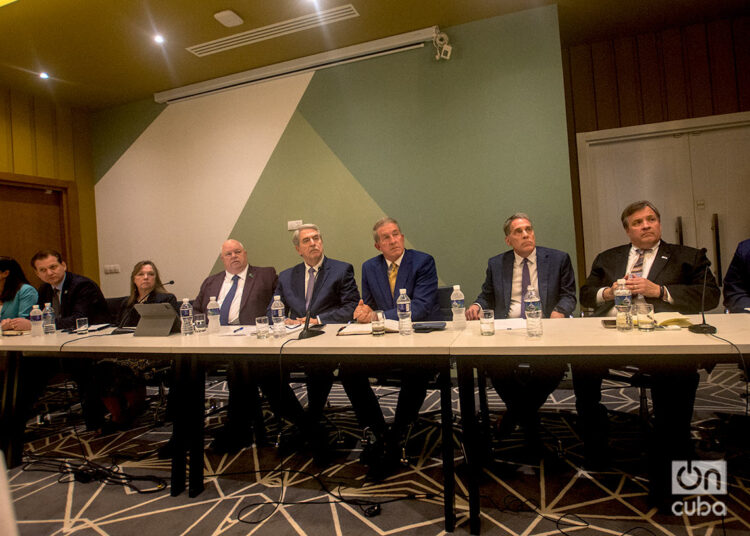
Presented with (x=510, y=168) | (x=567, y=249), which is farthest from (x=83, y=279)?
(x=567, y=249)

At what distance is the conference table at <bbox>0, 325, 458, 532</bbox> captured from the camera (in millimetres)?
1704

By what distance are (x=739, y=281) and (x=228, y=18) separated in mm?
3854

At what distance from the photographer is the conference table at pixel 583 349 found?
1.39 metres

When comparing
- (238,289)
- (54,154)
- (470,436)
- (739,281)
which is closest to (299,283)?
(238,289)

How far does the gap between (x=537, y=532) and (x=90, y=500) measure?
6.39ft

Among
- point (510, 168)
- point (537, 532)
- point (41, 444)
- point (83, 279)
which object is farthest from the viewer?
point (510, 168)

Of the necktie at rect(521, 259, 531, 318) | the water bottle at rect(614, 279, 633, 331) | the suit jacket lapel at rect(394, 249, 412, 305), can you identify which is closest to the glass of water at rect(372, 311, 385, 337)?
the suit jacket lapel at rect(394, 249, 412, 305)

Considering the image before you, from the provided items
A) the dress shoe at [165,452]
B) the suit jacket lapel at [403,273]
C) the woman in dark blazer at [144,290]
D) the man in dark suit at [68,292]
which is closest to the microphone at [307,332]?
the suit jacket lapel at [403,273]

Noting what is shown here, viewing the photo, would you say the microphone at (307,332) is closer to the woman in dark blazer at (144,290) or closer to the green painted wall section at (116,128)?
the woman in dark blazer at (144,290)

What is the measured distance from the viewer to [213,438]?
2752 millimetres

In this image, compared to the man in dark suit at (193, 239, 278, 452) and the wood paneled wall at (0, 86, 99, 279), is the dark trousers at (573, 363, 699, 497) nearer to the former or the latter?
the man in dark suit at (193, 239, 278, 452)

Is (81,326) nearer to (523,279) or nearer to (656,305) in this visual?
(523,279)

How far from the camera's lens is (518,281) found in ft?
8.73

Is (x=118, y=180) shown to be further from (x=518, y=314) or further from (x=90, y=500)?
(x=518, y=314)
